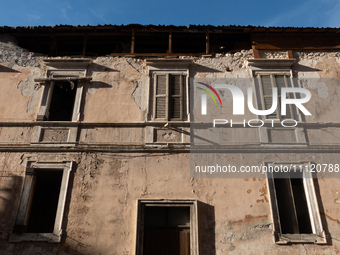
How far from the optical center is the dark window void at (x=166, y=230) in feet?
21.3

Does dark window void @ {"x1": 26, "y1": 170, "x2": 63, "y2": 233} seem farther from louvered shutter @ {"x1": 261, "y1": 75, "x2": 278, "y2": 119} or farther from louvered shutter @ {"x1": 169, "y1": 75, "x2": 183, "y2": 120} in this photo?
louvered shutter @ {"x1": 261, "y1": 75, "x2": 278, "y2": 119}

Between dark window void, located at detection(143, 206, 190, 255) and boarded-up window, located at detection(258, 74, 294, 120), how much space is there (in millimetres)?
3400

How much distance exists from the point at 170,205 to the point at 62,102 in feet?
17.0

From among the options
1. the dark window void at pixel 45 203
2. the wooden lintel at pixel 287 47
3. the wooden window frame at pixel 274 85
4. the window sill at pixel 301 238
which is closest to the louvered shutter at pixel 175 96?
the wooden window frame at pixel 274 85

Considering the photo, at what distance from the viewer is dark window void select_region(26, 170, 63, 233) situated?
25.5 feet

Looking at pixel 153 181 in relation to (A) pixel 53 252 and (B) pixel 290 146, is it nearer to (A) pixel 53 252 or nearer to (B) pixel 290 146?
(A) pixel 53 252

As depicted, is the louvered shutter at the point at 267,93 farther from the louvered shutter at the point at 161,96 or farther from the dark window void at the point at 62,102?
the dark window void at the point at 62,102

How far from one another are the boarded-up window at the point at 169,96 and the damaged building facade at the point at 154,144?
0.03m

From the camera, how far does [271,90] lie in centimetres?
809

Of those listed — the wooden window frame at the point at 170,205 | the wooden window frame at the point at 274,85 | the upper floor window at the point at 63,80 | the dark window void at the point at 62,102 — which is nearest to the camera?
the wooden window frame at the point at 170,205

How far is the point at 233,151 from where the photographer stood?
7.32 m

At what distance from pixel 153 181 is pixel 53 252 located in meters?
2.61

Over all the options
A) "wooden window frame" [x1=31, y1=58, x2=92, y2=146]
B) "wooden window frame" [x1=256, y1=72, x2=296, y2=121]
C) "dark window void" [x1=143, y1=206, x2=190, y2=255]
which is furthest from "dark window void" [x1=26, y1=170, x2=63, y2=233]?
"wooden window frame" [x1=256, y1=72, x2=296, y2=121]

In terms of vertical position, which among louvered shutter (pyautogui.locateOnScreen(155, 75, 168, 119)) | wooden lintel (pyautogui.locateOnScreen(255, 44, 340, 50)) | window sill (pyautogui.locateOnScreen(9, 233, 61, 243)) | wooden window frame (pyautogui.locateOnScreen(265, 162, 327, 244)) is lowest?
window sill (pyautogui.locateOnScreen(9, 233, 61, 243))
